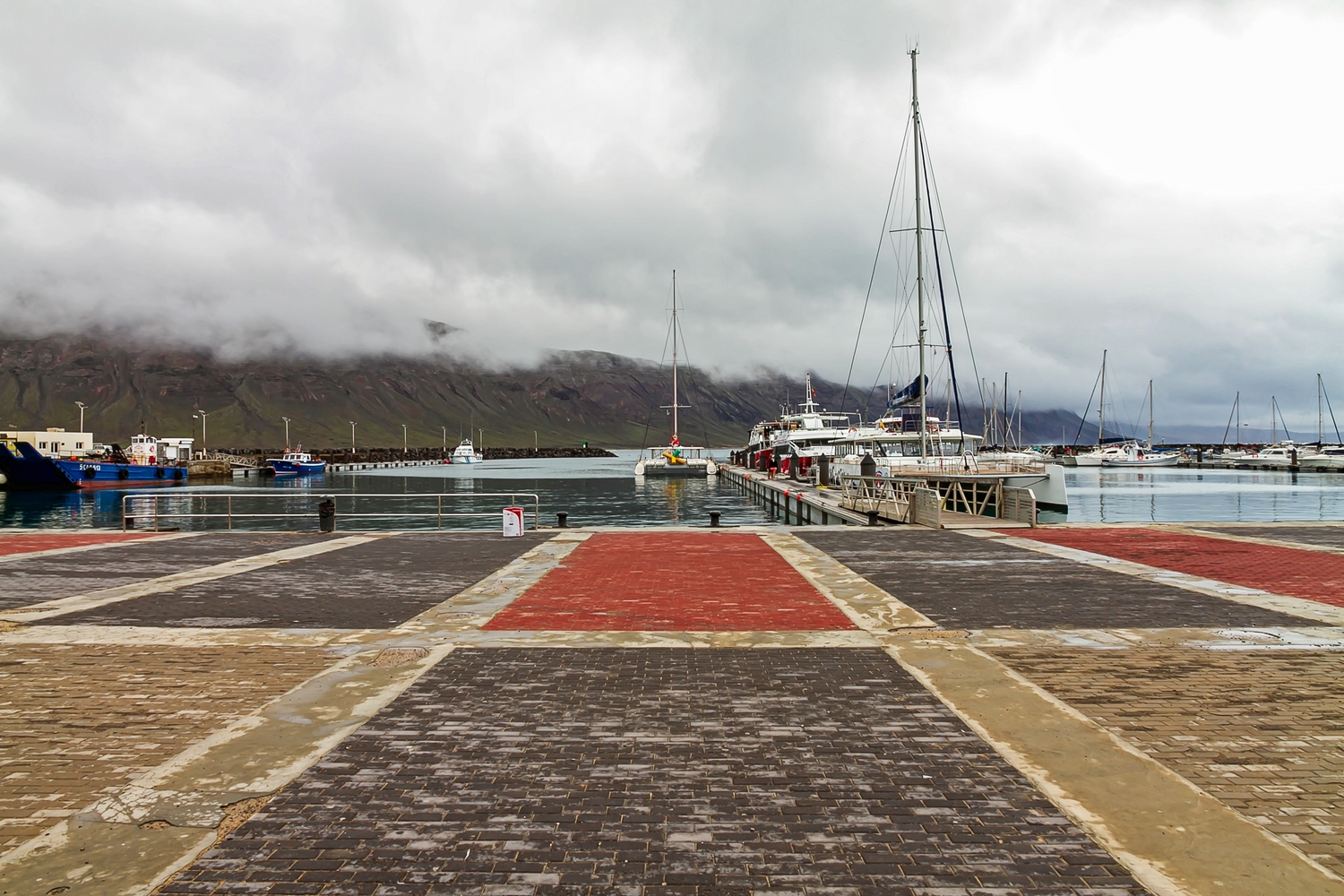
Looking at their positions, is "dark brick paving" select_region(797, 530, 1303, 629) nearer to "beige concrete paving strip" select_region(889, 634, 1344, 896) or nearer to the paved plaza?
the paved plaza

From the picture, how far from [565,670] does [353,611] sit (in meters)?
4.13

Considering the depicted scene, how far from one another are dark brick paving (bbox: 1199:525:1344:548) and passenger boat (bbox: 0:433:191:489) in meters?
99.3

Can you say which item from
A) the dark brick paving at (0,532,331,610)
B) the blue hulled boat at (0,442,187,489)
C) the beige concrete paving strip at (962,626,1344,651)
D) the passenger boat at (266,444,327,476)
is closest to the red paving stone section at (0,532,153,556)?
the dark brick paving at (0,532,331,610)

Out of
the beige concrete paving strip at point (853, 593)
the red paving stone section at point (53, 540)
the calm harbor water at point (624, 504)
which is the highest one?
the red paving stone section at point (53, 540)

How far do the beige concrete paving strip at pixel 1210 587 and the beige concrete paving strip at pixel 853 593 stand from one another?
462cm

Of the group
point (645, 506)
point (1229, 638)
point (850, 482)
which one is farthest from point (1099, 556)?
point (645, 506)

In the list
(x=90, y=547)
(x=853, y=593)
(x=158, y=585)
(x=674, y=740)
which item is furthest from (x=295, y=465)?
(x=674, y=740)

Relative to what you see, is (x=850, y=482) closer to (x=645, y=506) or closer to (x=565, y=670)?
(x=645, y=506)

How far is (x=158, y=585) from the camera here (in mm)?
11789

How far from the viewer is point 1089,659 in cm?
748

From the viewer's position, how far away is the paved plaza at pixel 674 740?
3836mm

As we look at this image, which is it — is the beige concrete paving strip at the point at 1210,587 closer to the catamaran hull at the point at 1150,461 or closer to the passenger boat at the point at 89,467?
the passenger boat at the point at 89,467

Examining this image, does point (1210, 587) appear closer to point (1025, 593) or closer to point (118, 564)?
point (1025, 593)

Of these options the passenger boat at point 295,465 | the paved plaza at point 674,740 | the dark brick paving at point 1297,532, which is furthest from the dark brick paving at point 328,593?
the passenger boat at point 295,465
